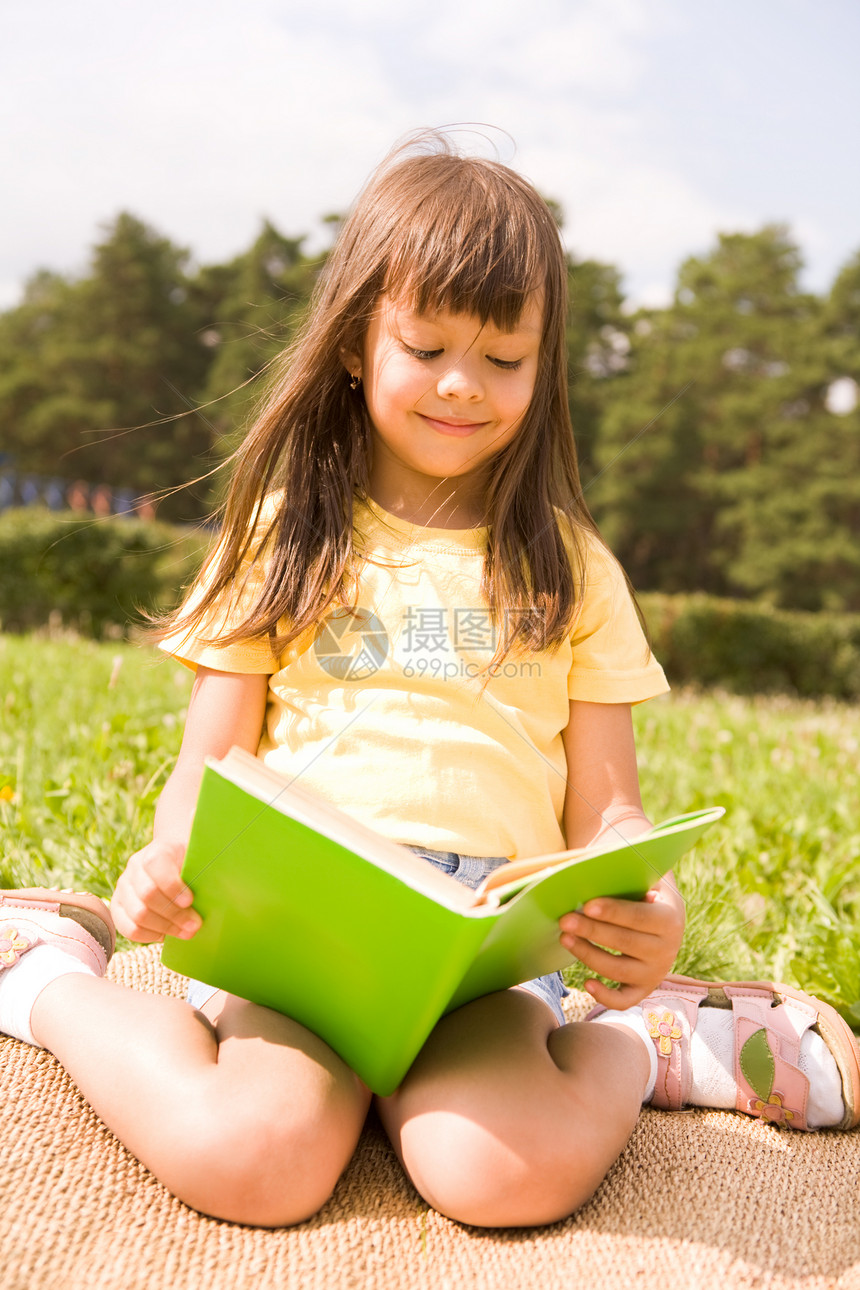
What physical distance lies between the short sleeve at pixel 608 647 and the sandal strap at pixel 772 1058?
0.48 m

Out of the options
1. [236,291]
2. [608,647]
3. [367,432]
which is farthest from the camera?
[236,291]

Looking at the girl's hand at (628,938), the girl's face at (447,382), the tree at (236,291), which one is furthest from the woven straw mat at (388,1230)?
the tree at (236,291)

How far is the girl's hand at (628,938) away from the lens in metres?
1.14

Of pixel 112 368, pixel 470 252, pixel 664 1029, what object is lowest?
pixel 664 1029

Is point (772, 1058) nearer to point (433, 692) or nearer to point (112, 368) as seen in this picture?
point (433, 692)

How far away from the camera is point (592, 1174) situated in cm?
115

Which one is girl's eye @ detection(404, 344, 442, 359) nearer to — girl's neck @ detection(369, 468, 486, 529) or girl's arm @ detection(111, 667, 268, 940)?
girl's neck @ detection(369, 468, 486, 529)

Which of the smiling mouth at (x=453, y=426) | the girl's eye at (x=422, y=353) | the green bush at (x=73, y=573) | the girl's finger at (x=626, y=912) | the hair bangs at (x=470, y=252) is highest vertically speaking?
the hair bangs at (x=470, y=252)

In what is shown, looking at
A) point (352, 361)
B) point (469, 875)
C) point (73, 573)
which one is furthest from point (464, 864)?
point (73, 573)

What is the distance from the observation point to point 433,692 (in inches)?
55.5

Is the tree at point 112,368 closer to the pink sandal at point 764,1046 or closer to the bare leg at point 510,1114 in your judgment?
the pink sandal at point 764,1046

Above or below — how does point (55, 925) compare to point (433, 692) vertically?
below

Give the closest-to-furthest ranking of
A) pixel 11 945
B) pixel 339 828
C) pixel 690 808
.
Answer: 1. pixel 339 828
2. pixel 11 945
3. pixel 690 808

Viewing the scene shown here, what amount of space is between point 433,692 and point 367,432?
0.46m
